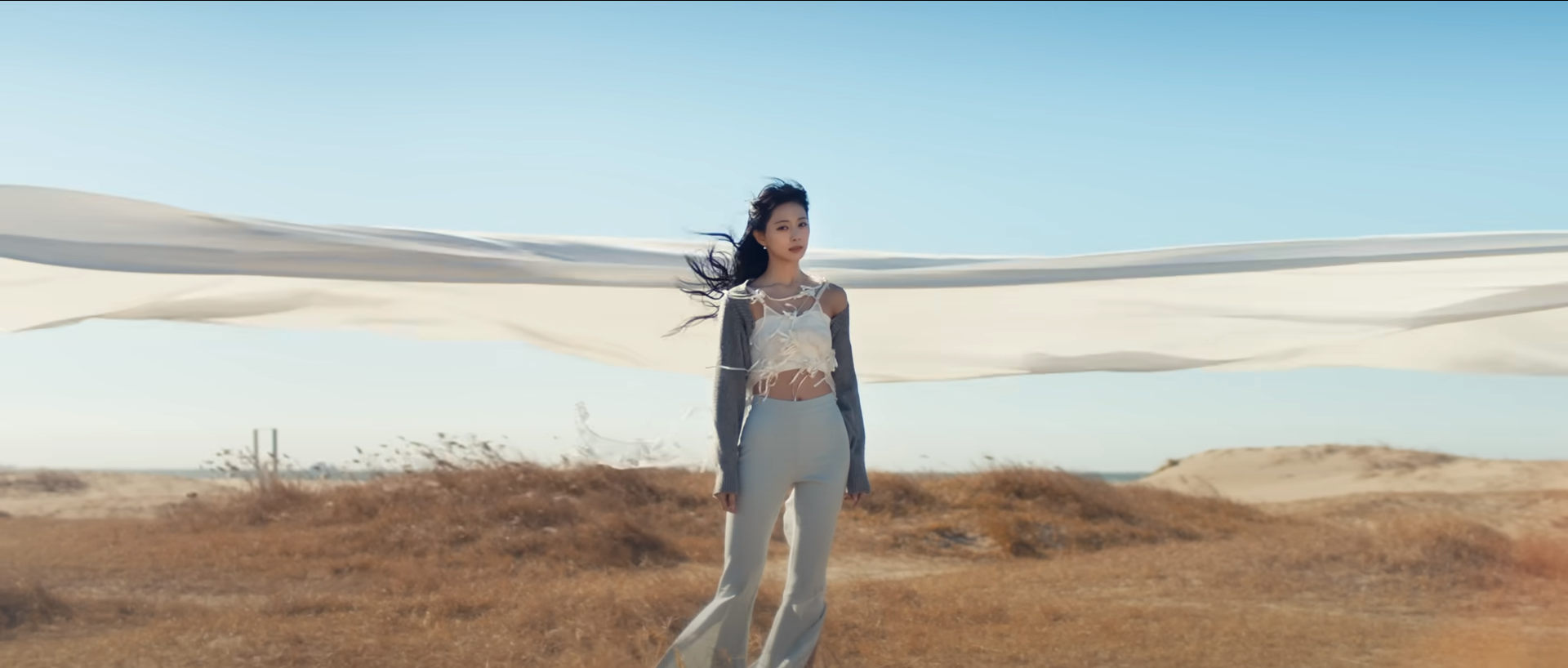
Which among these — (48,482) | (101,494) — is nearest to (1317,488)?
(101,494)

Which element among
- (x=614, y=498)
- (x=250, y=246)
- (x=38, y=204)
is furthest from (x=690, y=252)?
(x=614, y=498)

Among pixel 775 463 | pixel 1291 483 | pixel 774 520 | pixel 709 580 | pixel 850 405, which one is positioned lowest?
pixel 1291 483

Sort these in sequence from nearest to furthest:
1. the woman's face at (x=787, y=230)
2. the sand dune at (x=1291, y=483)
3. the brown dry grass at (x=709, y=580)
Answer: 1. the woman's face at (x=787, y=230)
2. the brown dry grass at (x=709, y=580)
3. the sand dune at (x=1291, y=483)

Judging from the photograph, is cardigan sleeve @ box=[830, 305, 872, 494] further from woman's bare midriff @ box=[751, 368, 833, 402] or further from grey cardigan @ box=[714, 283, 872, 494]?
woman's bare midriff @ box=[751, 368, 833, 402]

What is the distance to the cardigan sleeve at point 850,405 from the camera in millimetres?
3656

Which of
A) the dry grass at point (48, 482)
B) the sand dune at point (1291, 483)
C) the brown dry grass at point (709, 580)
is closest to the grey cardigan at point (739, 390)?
the brown dry grass at point (709, 580)

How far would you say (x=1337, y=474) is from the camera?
22.7m

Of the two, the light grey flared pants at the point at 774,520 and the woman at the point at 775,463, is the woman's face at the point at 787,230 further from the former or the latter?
the light grey flared pants at the point at 774,520

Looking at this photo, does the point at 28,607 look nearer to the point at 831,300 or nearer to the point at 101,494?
the point at 831,300

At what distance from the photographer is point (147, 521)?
11141 millimetres

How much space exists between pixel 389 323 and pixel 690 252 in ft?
4.33

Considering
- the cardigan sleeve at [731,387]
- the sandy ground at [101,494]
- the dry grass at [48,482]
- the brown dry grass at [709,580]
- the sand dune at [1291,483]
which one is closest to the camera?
the cardigan sleeve at [731,387]

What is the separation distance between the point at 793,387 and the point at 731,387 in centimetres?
17

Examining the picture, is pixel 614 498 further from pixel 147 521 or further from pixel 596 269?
pixel 596 269
